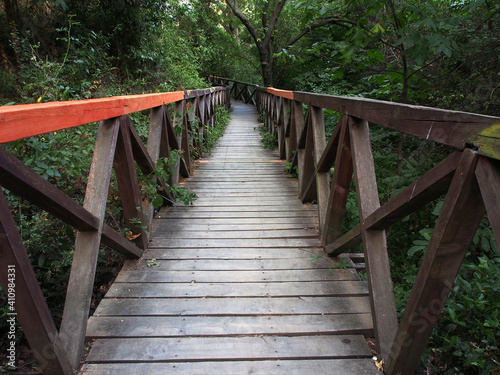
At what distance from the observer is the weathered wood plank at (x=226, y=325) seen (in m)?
1.84

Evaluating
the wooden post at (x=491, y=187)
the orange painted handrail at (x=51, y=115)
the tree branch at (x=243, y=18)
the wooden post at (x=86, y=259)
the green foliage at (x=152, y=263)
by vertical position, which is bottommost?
the green foliage at (x=152, y=263)

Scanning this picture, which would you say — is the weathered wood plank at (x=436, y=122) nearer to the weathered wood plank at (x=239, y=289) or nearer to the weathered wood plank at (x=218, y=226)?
the weathered wood plank at (x=239, y=289)

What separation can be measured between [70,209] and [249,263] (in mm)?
1365

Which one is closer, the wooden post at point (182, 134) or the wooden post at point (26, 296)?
the wooden post at point (26, 296)

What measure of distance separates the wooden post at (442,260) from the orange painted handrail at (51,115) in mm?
1451

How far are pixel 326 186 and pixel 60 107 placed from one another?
7.51 ft

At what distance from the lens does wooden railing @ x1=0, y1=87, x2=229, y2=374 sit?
1.15m

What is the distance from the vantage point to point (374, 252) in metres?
1.87

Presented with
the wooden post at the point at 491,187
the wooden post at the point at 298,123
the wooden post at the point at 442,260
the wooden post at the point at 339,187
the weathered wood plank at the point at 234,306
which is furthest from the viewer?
the wooden post at the point at 298,123

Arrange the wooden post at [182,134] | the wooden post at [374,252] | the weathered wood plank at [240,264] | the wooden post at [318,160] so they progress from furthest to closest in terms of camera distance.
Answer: the wooden post at [182,134], the wooden post at [318,160], the weathered wood plank at [240,264], the wooden post at [374,252]

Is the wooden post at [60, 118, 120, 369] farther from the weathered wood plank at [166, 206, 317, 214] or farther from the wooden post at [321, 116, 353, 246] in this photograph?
the weathered wood plank at [166, 206, 317, 214]

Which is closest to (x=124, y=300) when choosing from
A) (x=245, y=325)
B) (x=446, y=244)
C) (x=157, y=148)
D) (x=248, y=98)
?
(x=245, y=325)

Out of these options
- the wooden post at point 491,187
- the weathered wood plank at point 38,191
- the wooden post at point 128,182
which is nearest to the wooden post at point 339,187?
the wooden post at point 491,187

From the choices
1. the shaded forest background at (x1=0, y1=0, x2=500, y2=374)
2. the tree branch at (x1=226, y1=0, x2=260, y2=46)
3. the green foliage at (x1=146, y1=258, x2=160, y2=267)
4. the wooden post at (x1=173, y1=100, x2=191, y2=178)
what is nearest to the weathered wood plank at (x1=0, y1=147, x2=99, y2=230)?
the shaded forest background at (x1=0, y1=0, x2=500, y2=374)
